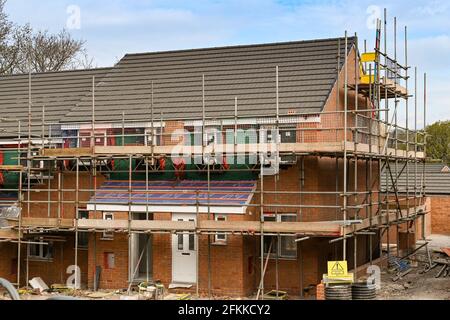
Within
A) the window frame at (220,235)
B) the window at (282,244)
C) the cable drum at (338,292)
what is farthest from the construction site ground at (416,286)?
the window frame at (220,235)

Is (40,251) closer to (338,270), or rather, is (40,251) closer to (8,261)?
(8,261)

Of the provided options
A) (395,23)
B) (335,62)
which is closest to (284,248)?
(335,62)

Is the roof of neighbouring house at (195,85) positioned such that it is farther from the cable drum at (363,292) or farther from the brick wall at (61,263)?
the cable drum at (363,292)

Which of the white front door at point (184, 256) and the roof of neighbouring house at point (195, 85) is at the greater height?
the roof of neighbouring house at point (195, 85)

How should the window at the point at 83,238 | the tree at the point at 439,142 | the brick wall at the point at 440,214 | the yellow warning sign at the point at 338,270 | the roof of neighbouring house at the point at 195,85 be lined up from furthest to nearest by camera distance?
the tree at the point at 439,142, the brick wall at the point at 440,214, the window at the point at 83,238, the roof of neighbouring house at the point at 195,85, the yellow warning sign at the point at 338,270

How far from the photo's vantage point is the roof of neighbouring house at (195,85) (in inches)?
856

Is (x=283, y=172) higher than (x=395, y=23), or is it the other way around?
(x=395, y=23)

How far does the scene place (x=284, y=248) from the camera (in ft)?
65.5

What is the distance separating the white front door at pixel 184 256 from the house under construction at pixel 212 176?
5 centimetres

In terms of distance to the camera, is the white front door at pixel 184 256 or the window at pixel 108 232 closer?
the white front door at pixel 184 256

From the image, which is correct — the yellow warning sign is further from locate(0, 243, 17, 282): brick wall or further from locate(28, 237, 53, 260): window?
locate(0, 243, 17, 282): brick wall

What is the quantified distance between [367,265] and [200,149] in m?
8.16

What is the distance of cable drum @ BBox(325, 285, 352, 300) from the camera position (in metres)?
16.3
